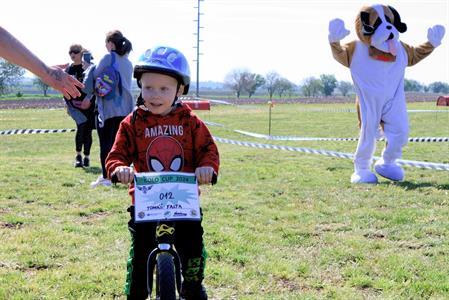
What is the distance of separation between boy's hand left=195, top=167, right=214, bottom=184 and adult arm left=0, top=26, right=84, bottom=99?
3.01 ft

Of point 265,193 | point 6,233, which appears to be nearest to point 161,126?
point 6,233

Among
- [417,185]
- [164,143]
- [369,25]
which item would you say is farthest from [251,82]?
[164,143]

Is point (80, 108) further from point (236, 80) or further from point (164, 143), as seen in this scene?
point (236, 80)

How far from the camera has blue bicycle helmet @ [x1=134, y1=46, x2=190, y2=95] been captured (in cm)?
329

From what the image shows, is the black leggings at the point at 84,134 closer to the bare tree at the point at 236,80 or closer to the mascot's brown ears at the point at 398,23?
the mascot's brown ears at the point at 398,23

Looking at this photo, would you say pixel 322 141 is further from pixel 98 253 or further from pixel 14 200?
pixel 98 253

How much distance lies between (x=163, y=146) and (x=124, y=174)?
40 cm

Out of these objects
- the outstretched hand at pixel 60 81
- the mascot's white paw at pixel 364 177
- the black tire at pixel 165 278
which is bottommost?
the mascot's white paw at pixel 364 177

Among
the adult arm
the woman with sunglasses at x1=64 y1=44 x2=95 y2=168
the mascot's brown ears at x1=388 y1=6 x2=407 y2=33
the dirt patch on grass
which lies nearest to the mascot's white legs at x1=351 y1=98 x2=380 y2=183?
the mascot's brown ears at x1=388 y1=6 x2=407 y2=33

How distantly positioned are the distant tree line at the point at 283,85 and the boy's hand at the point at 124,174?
9105 centimetres

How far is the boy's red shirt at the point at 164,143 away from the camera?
11.2ft

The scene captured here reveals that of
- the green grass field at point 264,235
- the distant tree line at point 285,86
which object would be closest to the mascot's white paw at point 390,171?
the green grass field at point 264,235

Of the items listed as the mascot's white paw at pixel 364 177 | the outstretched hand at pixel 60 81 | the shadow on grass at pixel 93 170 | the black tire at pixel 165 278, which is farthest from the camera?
the shadow on grass at pixel 93 170

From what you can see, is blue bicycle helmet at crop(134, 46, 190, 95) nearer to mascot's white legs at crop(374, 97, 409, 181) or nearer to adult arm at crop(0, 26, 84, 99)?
adult arm at crop(0, 26, 84, 99)
